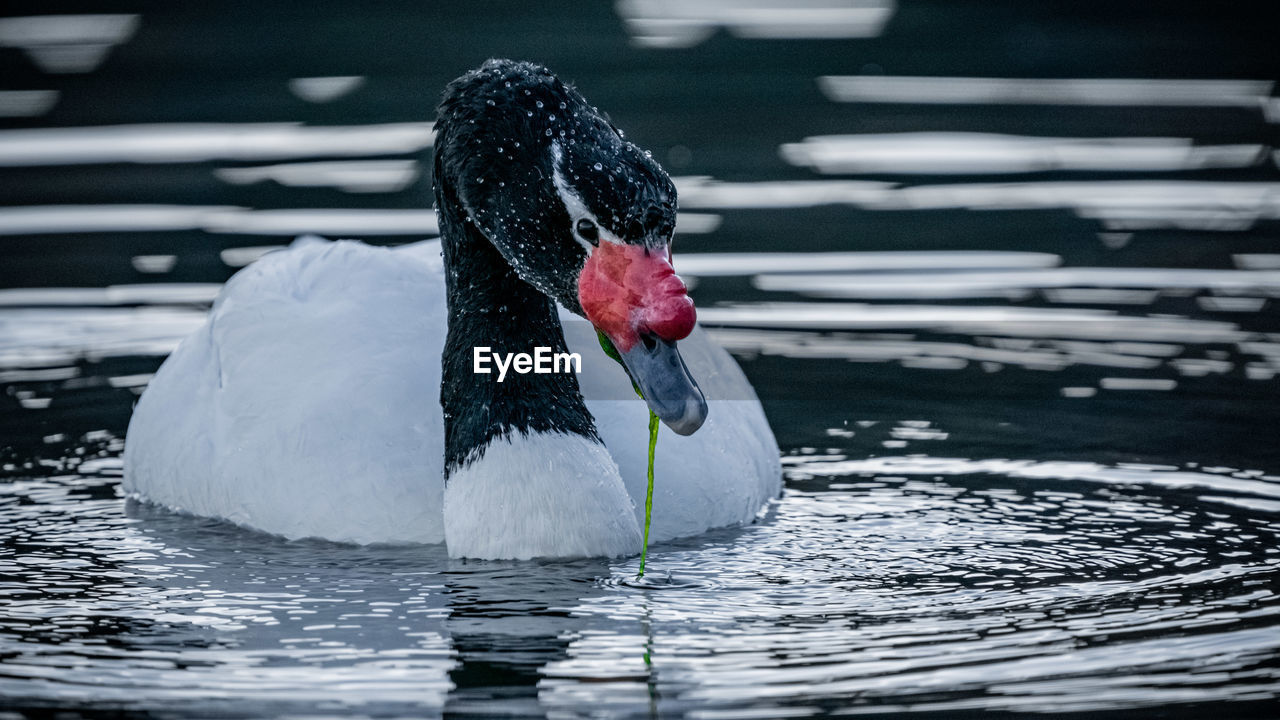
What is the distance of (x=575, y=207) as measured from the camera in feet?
24.9

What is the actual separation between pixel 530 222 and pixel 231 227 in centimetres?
693

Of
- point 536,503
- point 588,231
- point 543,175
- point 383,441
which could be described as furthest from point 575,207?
point 383,441

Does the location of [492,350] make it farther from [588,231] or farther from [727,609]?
[727,609]

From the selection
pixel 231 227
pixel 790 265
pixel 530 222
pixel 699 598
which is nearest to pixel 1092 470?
pixel 699 598

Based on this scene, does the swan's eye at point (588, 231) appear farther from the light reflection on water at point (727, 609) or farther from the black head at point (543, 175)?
the light reflection on water at point (727, 609)

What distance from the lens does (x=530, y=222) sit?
309 inches

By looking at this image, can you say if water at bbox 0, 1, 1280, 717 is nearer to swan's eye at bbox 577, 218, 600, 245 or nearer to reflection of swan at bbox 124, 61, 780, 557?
reflection of swan at bbox 124, 61, 780, 557

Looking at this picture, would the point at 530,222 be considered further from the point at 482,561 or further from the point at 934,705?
the point at 934,705

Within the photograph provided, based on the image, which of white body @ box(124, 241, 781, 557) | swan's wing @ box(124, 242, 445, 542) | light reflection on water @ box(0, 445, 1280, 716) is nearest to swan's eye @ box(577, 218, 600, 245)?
white body @ box(124, 241, 781, 557)

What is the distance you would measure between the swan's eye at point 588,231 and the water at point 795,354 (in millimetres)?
1334

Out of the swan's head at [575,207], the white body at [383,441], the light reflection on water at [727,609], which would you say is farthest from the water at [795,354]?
the swan's head at [575,207]

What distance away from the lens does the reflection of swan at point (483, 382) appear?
747 cm

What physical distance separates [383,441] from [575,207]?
1.65m

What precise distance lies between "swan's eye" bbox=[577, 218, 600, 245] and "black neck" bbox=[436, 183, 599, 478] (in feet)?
3.18
